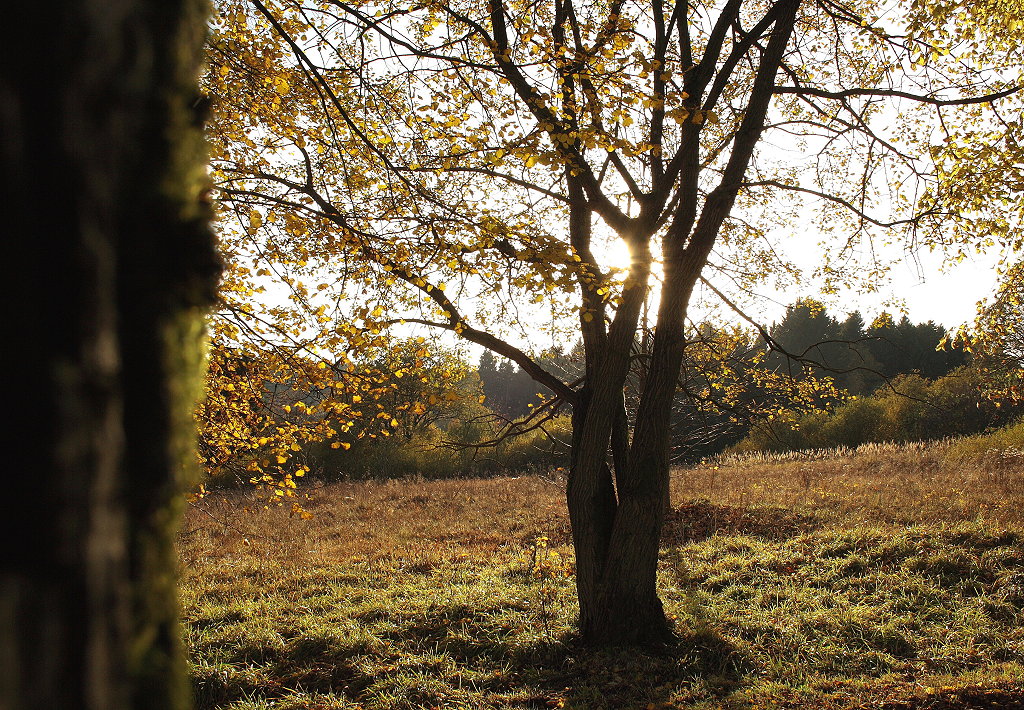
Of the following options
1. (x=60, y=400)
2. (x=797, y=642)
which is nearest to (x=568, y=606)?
(x=797, y=642)

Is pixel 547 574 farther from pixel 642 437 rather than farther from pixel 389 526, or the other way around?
pixel 389 526

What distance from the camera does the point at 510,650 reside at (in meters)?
6.01

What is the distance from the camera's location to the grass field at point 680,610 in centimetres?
508

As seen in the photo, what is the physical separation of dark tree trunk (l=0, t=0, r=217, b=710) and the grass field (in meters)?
4.85

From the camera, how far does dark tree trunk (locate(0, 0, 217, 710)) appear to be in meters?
0.57

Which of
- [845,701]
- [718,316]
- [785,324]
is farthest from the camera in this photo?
[785,324]

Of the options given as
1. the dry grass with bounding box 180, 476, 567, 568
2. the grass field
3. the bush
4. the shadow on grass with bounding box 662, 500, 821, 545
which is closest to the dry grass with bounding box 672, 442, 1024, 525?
the grass field

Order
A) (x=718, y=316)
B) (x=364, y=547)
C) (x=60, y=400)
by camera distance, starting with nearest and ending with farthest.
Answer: (x=60, y=400), (x=718, y=316), (x=364, y=547)

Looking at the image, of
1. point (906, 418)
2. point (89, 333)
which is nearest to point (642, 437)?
point (89, 333)

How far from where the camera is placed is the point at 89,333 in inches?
24.4

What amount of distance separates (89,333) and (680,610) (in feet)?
23.7

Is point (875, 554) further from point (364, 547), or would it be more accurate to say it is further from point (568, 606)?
point (364, 547)

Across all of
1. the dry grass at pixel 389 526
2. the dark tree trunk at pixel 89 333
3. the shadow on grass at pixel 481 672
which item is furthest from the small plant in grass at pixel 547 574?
the dark tree trunk at pixel 89 333

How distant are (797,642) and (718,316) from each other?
532cm
